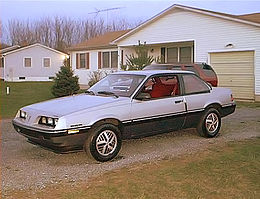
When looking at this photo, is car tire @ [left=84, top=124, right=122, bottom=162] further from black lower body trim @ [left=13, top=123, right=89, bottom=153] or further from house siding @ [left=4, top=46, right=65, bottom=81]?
house siding @ [left=4, top=46, right=65, bottom=81]

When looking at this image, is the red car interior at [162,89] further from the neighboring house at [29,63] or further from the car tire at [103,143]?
the neighboring house at [29,63]

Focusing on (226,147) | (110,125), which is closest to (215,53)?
(226,147)

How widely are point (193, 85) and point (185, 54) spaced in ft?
49.8

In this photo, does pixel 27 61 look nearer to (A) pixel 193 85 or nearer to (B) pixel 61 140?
(A) pixel 193 85

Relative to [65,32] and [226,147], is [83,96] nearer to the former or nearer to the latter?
[226,147]

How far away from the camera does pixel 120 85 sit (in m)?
7.47

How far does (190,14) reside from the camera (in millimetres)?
20266

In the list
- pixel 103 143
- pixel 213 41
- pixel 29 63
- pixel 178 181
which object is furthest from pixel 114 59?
pixel 178 181

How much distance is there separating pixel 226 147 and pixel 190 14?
46.4 feet

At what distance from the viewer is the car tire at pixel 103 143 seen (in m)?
6.22

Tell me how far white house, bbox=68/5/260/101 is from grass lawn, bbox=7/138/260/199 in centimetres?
1190

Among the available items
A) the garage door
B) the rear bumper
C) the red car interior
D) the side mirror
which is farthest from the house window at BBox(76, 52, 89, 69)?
the side mirror

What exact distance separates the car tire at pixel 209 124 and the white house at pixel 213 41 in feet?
32.1

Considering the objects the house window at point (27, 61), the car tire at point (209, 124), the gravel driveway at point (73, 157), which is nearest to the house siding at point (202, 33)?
the gravel driveway at point (73, 157)
